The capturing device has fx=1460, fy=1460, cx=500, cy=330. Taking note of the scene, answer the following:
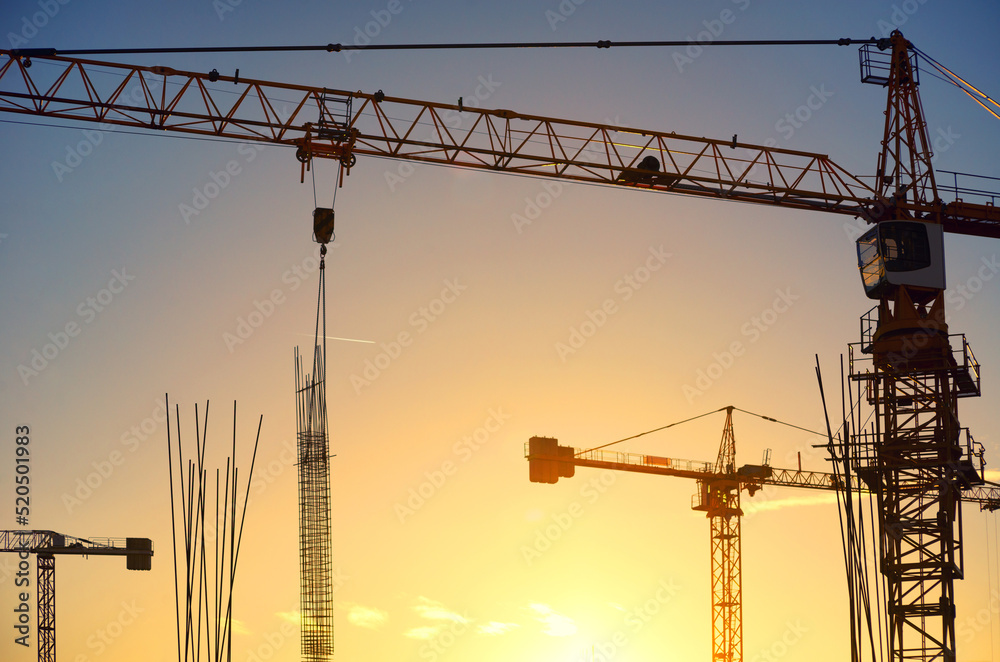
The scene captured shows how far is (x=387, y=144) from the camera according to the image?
2340 inches

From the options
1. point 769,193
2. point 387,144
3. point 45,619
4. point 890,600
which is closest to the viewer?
point 890,600

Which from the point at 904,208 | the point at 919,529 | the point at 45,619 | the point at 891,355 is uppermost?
the point at 904,208

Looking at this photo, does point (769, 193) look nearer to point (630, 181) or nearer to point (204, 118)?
point (630, 181)

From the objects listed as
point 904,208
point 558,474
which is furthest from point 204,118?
point 558,474

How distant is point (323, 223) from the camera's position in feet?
178

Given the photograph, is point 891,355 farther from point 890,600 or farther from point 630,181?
point 630,181

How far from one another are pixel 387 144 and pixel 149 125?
9436 millimetres

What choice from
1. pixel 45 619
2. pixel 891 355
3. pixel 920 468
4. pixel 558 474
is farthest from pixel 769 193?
pixel 45 619

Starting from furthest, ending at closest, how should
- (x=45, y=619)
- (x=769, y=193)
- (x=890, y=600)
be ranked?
(x=45, y=619), (x=769, y=193), (x=890, y=600)

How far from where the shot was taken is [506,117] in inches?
2388

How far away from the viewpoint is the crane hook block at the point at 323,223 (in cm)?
5409

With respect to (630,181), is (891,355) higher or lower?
lower

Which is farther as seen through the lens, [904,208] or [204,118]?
[904,208]

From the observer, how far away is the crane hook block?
54094 mm
